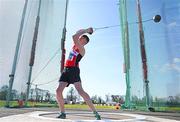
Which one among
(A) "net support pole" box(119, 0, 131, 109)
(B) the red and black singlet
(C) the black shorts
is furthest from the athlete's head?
(A) "net support pole" box(119, 0, 131, 109)

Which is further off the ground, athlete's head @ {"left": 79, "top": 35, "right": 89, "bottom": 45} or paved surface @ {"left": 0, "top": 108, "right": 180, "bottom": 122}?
athlete's head @ {"left": 79, "top": 35, "right": 89, "bottom": 45}

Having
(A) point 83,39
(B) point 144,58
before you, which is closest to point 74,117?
(A) point 83,39

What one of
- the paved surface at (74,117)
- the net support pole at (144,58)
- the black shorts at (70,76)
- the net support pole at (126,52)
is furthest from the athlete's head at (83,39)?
the net support pole at (126,52)

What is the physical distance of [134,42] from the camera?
27.2 feet

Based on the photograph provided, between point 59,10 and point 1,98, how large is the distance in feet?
10.5

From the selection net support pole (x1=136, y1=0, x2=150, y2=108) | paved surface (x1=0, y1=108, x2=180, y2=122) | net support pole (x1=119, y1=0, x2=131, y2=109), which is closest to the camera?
paved surface (x1=0, y1=108, x2=180, y2=122)

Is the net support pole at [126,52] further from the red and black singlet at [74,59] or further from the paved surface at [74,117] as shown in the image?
the red and black singlet at [74,59]

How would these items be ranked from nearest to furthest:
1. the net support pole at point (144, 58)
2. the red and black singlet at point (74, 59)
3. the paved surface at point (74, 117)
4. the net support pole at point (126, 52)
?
the paved surface at point (74, 117)
the red and black singlet at point (74, 59)
the net support pole at point (144, 58)
the net support pole at point (126, 52)

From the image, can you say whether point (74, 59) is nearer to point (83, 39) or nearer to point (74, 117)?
point (83, 39)

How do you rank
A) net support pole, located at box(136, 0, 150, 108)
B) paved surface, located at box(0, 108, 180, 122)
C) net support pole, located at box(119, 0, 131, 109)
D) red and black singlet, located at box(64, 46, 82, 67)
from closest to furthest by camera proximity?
paved surface, located at box(0, 108, 180, 122)
red and black singlet, located at box(64, 46, 82, 67)
net support pole, located at box(136, 0, 150, 108)
net support pole, located at box(119, 0, 131, 109)

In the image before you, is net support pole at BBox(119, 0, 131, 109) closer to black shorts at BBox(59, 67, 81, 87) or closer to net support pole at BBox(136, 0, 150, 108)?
net support pole at BBox(136, 0, 150, 108)

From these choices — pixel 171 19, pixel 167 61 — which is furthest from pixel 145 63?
pixel 171 19

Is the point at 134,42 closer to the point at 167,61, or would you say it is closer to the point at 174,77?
the point at 167,61

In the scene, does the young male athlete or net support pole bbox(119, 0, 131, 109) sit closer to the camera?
the young male athlete
